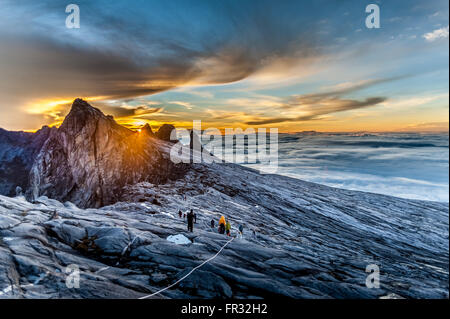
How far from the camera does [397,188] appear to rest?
10131 cm

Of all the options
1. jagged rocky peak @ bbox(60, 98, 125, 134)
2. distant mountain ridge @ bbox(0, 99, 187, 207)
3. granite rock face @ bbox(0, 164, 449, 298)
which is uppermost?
jagged rocky peak @ bbox(60, 98, 125, 134)

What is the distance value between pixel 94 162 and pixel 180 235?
4217cm

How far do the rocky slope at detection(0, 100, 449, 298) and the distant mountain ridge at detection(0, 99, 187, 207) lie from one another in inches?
10.1

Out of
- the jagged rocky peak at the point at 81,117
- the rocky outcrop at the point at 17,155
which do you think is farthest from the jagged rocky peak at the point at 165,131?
the rocky outcrop at the point at 17,155

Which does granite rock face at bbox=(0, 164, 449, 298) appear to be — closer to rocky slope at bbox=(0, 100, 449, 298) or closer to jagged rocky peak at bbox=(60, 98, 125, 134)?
rocky slope at bbox=(0, 100, 449, 298)

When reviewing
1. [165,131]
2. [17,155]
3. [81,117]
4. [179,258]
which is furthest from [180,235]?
[17,155]

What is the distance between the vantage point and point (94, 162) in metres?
48.2

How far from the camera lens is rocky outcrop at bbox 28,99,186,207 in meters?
46.0

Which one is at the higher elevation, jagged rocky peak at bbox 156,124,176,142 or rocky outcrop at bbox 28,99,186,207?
jagged rocky peak at bbox 156,124,176,142

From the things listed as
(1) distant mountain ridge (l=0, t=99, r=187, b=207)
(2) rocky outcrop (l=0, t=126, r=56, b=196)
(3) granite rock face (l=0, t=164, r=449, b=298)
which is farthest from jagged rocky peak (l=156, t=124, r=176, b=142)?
(3) granite rock face (l=0, t=164, r=449, b=298)

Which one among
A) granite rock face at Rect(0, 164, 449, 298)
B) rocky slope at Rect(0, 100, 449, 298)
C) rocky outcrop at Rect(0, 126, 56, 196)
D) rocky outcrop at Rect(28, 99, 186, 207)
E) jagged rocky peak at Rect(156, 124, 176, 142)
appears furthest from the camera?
rocky outcrop at Rect(0, 126, 56, 196)

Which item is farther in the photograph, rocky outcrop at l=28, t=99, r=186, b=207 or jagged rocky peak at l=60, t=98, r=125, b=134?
jagged rocky peak at l=60, t=98, r=125, b=134

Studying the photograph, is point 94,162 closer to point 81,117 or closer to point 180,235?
point 81,117
